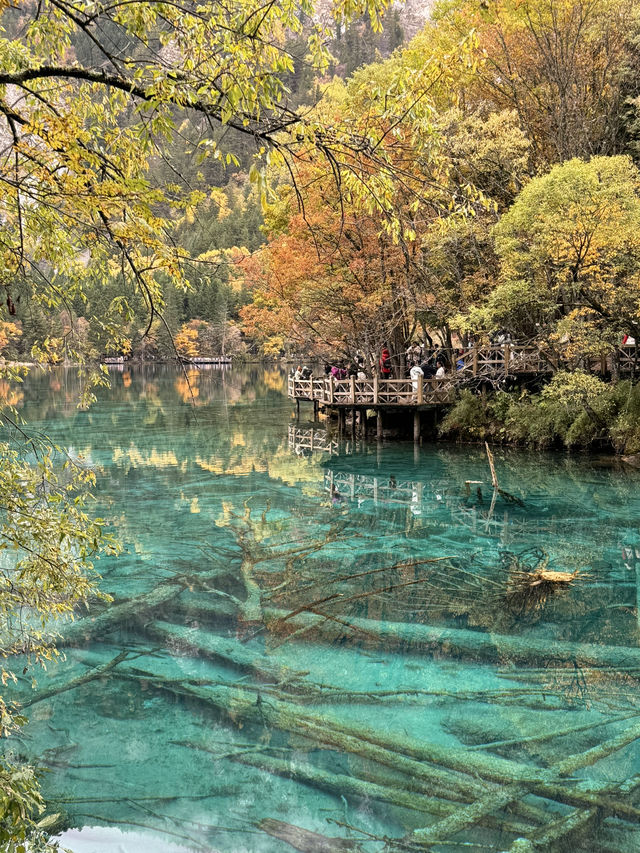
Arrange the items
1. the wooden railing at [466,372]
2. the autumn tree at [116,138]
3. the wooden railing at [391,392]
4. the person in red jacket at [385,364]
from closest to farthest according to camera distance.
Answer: the autumn tree at [116,138]
the wooden railing at [466,372]
the wooden railing at [391,392]
the person in red jacket at [385,364]

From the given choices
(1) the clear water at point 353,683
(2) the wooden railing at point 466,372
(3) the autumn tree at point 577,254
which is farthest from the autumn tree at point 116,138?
(2) the wooden railing at point 466,372

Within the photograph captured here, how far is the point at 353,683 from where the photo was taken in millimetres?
7047

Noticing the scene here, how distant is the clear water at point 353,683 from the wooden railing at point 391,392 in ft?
27.0

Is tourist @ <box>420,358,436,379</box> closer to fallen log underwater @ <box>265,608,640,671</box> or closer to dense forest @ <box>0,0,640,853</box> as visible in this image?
dense forest @ <box>0,0,640,853</box>

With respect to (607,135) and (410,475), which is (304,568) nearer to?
(410,475)

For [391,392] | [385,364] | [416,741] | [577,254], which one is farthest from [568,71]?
[416,741]

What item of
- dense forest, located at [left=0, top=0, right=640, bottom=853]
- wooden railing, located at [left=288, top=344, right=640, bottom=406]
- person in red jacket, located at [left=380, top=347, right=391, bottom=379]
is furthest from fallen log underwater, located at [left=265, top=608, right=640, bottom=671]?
person in red jacket, located at [left=380, top=347, right=391, bottom=379]

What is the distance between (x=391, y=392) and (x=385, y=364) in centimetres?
431

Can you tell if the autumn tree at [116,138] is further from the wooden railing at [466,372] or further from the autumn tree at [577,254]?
the wooden railing at [466,372]

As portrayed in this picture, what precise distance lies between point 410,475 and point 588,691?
36.7ft

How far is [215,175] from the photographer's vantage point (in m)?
114

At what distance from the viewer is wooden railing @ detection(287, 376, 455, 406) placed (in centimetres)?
2265

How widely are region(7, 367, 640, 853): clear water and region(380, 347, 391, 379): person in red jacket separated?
1231 centimetres

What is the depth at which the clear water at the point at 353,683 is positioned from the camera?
17.0 ft
